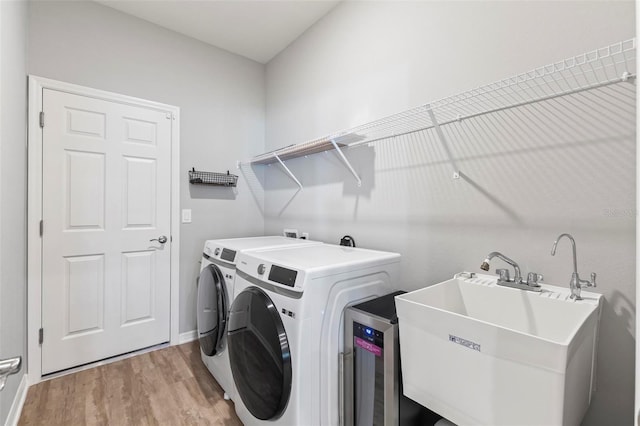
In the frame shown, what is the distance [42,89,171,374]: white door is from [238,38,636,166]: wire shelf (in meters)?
1.43

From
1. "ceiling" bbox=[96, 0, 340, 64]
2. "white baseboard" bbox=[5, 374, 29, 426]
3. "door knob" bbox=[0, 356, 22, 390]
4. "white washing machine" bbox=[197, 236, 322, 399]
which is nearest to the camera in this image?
"door knob" bbox=[0, 356, 22, 390]

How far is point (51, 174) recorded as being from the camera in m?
2.05

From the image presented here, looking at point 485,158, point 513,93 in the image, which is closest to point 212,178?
point 485,158

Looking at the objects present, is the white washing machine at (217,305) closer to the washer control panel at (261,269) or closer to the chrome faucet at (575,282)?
the washer control panel at (261,269)

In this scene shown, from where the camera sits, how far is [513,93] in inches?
52.1

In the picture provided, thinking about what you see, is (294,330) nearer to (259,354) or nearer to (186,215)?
(259,354)

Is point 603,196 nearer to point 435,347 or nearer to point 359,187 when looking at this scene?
point 435,347

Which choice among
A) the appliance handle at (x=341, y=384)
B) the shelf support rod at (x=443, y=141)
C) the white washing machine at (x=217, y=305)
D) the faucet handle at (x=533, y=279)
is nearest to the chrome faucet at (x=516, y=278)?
the faucet handle at (x=533, y=279)

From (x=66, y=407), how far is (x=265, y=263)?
161 centimetres

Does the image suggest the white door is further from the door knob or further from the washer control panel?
the door knob

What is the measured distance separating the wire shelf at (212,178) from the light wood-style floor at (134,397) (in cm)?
151

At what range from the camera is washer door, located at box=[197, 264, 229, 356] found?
1.80 m

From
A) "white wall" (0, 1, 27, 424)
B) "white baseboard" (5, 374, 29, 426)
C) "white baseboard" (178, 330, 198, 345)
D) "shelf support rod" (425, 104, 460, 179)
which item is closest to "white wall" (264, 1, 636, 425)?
"shelf support rod" (425, 104, 460, 179)

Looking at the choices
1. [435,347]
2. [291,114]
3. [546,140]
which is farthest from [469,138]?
[291,114]
